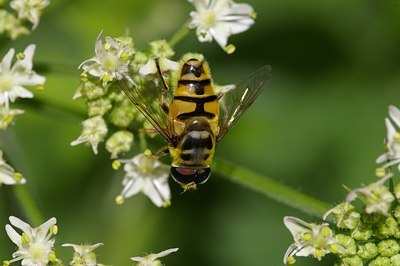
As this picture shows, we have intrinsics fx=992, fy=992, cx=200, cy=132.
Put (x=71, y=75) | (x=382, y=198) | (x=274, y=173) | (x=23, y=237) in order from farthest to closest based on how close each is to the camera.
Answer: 1. (x=274, y=173)
2. (x=71, y=75)
3. (x=23, y=237)
4. (x=382, y=198)

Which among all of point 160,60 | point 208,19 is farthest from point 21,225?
point 208,19

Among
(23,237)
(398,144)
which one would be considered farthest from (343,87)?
(23,237)

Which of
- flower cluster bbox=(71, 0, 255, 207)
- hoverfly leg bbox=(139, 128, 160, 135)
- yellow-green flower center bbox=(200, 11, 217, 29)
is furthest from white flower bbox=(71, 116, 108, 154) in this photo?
yellow-green flower center bbox=(200, 11, 217, 29)

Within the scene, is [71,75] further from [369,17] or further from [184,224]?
[369,17]

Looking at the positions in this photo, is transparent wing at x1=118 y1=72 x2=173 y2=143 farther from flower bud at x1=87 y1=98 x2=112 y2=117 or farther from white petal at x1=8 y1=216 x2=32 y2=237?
white petal at x1=8 y1=216 x2=32 y2=237

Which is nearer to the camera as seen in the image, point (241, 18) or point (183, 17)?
point (241, 18)

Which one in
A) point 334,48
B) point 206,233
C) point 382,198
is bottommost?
point 382,198
